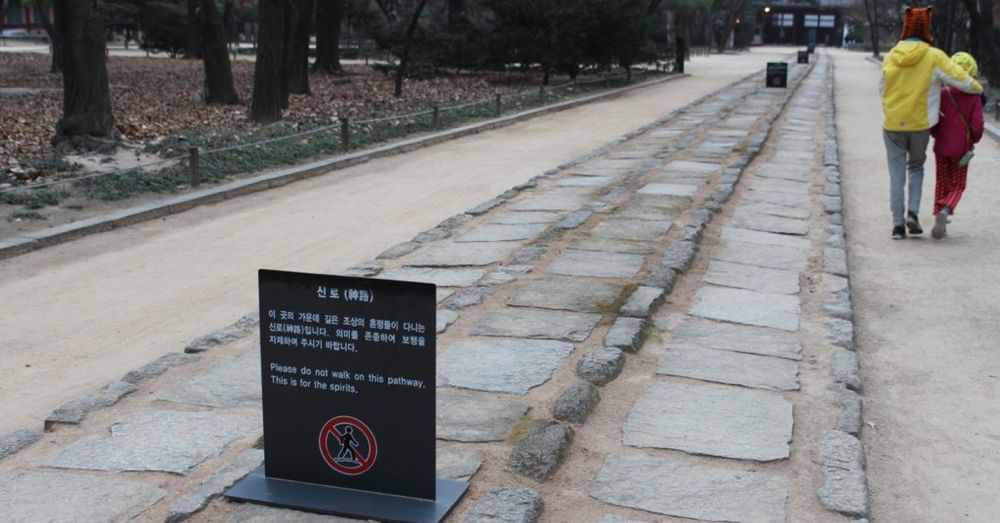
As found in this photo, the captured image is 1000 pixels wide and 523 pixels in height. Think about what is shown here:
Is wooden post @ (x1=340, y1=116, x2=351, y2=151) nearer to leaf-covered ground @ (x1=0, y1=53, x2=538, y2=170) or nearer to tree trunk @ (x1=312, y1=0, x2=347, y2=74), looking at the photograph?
leaf-covered ground @ (x1=0, y1=53, x2=538, y2=170)

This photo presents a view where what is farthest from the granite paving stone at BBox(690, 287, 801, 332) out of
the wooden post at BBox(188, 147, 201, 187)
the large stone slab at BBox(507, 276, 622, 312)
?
the wooden post at BBox(188, 147, 201, 187)

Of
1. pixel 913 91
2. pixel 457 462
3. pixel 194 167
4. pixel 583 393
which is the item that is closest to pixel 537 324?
pixel 583 393

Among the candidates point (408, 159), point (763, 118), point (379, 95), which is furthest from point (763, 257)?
point (379, 95)

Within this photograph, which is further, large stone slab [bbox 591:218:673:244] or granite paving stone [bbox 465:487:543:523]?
large stone slab [bbox 591:218:673:244]

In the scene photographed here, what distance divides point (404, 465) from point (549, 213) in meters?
6.29

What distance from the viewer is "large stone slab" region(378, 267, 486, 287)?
6984 millimetres

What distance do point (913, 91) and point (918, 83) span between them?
7 centimetres

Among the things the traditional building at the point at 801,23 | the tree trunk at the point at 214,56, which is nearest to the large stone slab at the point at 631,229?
the tree trunk at the point at 214,56

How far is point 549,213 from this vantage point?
967 cm

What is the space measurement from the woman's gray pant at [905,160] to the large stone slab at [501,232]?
2972 millimetres

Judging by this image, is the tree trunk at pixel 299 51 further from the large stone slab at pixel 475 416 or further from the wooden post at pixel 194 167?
the large stone slab at pixel 475 416

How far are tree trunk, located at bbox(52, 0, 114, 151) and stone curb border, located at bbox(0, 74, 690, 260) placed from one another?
310cm

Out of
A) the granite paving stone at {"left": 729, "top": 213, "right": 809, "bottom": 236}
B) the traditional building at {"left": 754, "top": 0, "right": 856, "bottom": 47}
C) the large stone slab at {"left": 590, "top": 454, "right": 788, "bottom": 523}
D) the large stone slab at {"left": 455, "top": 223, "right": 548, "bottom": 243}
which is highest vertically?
the traditional building at {"left": 754, "top": 0, "right": 856, "bottom": 47}

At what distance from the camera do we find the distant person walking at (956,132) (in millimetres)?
8289
